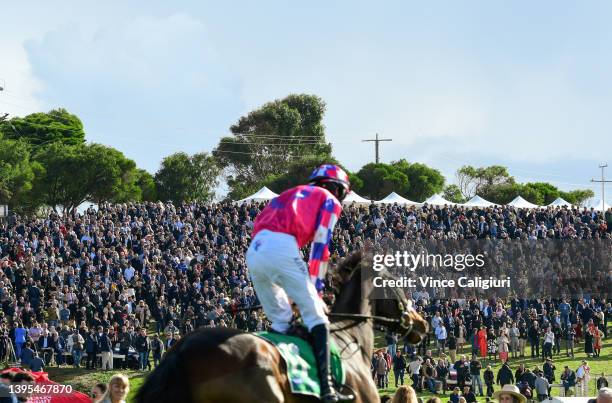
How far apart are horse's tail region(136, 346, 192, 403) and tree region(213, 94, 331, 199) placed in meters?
69.9

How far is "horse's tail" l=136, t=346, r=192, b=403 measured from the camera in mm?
5848

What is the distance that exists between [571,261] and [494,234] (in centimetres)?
342

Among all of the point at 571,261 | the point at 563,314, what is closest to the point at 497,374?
the point at 563,314

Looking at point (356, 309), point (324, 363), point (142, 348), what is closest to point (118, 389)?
point (356, 309)

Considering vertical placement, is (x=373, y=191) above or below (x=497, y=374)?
above

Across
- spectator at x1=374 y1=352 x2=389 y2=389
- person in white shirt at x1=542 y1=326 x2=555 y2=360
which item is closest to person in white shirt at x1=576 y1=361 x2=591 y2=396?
person in white shirt at x1=542 y1=326 x2=555 y2=360

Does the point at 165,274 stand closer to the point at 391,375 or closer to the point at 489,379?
the point at 391,375

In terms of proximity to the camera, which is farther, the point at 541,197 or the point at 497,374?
the point at 541,197

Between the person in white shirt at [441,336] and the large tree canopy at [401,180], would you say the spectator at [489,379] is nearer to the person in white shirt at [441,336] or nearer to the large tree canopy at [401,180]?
the person in white shirt at [441,336]

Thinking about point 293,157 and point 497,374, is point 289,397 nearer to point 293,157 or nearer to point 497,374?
point 497,374

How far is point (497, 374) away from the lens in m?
27.7

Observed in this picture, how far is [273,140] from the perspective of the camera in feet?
260

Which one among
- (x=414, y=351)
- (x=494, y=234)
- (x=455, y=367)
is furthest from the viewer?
(x=494, y=234)

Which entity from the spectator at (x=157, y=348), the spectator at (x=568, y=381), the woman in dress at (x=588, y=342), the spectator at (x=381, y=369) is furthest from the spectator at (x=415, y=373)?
the woman in dress at (x=588, y=342)
